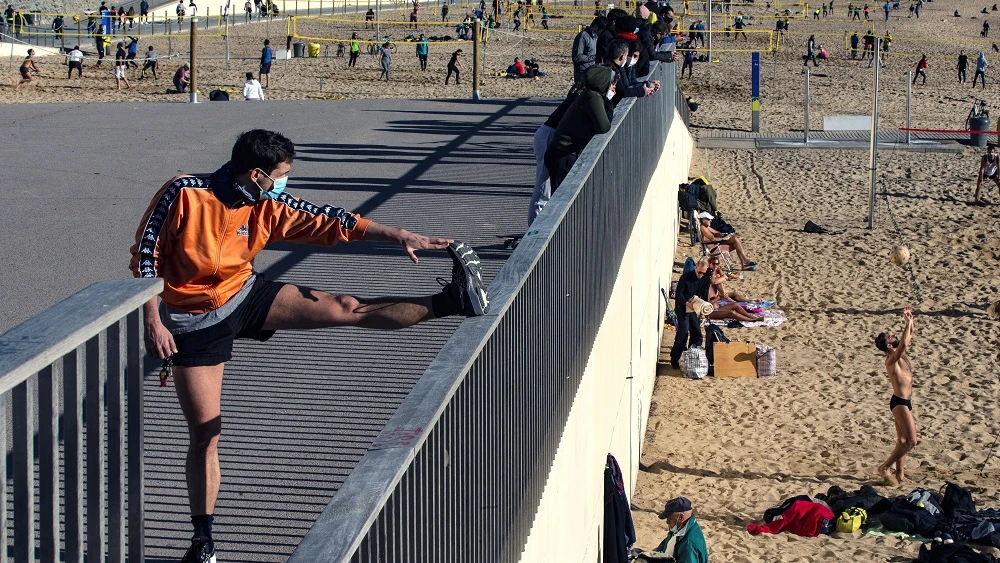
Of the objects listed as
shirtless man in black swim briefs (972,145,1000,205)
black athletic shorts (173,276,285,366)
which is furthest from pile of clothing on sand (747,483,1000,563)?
shirtless man in black swim briefs (972,145,1000,205)

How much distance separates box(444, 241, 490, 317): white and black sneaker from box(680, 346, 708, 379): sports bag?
35.9ft

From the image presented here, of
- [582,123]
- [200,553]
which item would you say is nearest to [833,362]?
[582,123]

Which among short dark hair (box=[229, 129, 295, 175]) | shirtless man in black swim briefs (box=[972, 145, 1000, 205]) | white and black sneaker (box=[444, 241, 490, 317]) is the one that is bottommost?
shirtless man in black swim briefs (box=[972, 145, 1000, 205])

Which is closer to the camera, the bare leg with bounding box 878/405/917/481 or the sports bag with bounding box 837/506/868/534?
the sports bag with bounding box 837/506/868/534

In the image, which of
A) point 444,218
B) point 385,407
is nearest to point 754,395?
point 444,218

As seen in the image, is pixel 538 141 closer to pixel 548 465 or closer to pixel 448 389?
pixel 548 465

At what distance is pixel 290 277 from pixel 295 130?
9.90 m

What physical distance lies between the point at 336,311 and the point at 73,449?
7.05 ft

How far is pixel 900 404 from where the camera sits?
1205 centimetres

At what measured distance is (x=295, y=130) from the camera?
1827 cm

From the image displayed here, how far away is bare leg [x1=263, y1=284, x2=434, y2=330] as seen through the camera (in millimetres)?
4668

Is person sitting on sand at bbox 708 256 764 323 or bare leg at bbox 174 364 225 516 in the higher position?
bare leg at bbox 174 364 225 516

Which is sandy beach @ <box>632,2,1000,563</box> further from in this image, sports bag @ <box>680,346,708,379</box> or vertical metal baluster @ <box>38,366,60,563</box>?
vertical metal baluster @ <box>38,366,60,563</box>

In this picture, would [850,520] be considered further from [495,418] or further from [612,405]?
[495,418]
